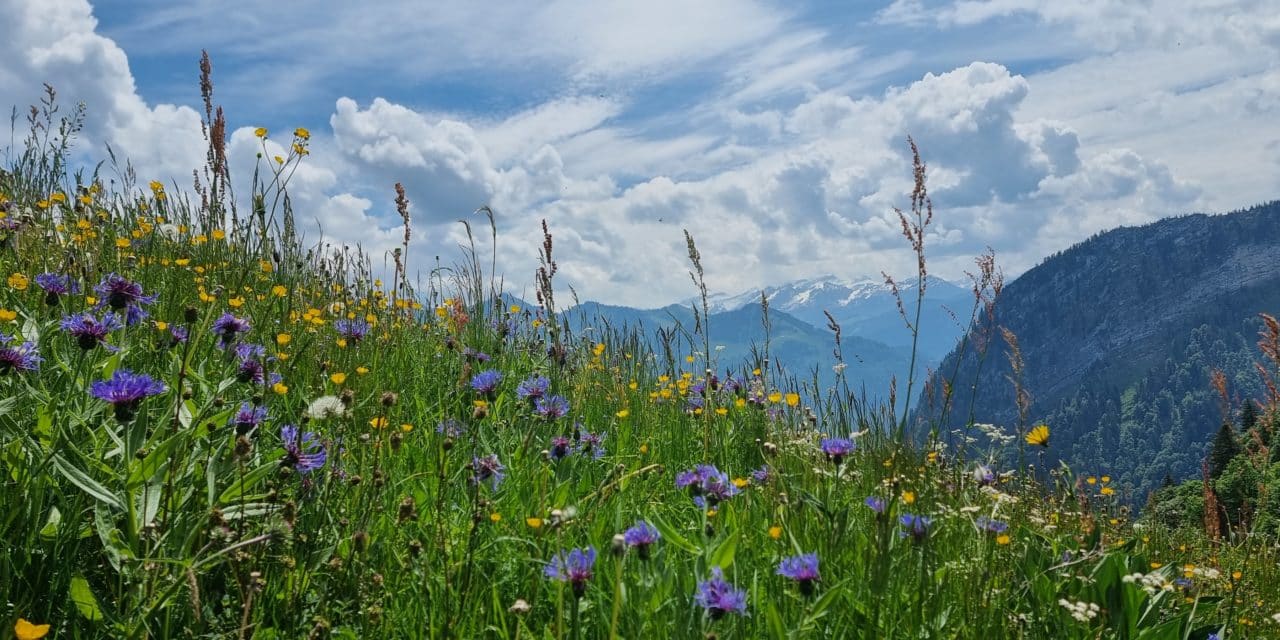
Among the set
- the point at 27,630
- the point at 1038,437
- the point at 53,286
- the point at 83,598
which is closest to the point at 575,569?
the point at 27,630

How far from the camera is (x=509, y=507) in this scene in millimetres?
2582

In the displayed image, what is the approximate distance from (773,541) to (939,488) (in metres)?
0.92

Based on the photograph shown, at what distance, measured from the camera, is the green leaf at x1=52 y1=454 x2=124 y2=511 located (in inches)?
65.4

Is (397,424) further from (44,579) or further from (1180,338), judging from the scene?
(1180,338)

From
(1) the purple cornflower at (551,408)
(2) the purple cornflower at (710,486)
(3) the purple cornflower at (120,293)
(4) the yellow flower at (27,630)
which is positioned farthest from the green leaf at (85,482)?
(1) the purple cornflower at (551,408)

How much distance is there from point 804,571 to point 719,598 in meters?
0.21

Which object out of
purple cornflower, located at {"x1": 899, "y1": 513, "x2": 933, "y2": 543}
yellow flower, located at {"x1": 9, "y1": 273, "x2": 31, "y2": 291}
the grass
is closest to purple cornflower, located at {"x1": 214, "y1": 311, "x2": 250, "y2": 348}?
the grass

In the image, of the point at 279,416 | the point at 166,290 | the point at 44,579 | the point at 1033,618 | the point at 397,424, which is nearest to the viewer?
the point at 44,579

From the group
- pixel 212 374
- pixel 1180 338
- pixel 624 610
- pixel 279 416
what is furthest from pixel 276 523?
pixel 1180 338

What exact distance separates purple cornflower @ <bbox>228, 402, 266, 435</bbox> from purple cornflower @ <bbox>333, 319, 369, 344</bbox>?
4.75 feet

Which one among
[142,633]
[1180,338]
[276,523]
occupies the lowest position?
[1180,338]

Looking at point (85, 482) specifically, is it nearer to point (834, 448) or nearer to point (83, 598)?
point (83, 598)

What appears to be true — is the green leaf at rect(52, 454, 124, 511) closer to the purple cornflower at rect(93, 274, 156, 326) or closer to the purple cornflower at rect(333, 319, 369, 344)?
the purple cornflower at rect(93, 274, 156, 326)

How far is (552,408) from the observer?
3.01 metres
